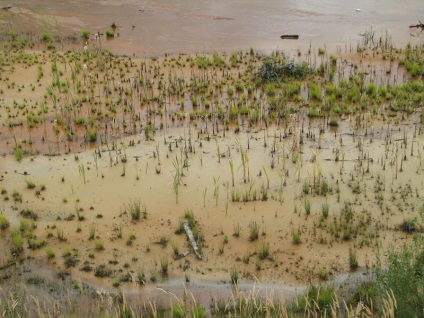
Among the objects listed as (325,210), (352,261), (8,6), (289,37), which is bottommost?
(352,261)

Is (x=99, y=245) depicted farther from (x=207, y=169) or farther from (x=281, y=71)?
(x=281, y=71)

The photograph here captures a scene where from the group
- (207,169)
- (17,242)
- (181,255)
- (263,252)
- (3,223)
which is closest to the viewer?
(263,252)

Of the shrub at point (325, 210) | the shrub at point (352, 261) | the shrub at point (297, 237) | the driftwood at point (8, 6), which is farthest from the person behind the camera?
the driftwood at point (8, 6)

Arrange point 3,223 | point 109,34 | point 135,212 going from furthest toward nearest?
point 109,34
point 135,212
point 3,223

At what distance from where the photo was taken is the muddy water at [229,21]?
69.3ft

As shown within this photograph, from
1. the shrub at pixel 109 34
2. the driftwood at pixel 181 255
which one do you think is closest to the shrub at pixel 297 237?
the driftwood at pixel 181 255

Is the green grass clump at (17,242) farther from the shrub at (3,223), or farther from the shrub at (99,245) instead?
the shrub at (99,245)

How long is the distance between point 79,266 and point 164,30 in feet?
51.4

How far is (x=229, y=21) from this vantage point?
80.2 ft

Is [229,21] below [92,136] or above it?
above

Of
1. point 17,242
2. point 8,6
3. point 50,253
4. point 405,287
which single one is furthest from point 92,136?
point 8,6

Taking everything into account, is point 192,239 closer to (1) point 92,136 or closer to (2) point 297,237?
(2) point 297,237

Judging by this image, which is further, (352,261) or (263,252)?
(263,252)

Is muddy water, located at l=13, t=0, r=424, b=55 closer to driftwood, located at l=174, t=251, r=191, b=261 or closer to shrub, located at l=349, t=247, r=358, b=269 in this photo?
driftwood, located at l=174, t=251, r=191, b=261
